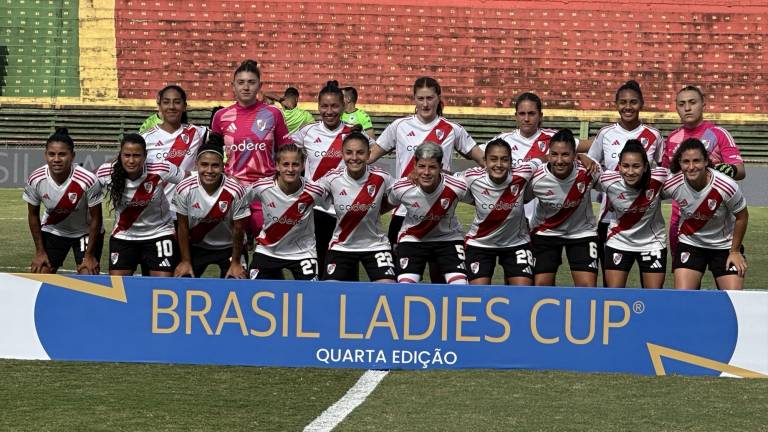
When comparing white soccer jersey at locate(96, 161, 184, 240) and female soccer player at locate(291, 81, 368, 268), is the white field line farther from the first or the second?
female soccer player at locate(291, 81, 368, 268)

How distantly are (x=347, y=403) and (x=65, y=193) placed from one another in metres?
3.21

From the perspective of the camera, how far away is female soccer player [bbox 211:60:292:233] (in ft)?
28.9

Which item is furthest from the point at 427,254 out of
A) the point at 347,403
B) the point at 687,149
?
the point at 347,403

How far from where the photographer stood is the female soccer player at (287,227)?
7934mm

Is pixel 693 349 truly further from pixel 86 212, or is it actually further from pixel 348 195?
pixel 86 212

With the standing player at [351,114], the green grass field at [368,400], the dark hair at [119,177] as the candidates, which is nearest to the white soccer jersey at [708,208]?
the green grass field at [368,400]

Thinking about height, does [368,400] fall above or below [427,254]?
below

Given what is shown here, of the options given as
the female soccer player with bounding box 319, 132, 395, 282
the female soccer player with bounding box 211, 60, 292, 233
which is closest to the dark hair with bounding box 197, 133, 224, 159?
the female soccer player with bounding box 211, 60, 292, 233

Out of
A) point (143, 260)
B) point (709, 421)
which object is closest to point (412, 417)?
point (709, 421)

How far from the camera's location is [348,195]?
8.04m

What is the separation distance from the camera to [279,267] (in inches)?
313

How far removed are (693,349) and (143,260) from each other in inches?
148

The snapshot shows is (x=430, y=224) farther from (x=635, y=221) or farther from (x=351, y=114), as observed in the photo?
(x=351, y=114)

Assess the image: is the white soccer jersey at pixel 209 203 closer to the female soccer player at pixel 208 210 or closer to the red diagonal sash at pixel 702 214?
the female soccer player at pixel 208 210
